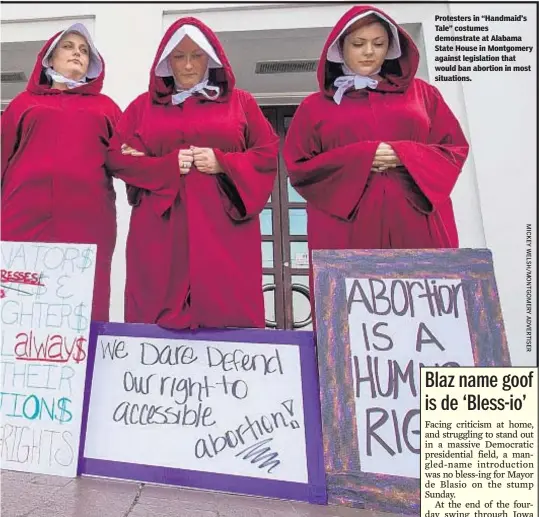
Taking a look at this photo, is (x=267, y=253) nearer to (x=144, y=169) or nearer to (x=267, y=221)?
(x=267, y=221)

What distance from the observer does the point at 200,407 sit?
850 millimetres

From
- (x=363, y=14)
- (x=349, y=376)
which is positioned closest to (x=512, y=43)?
(x=363, y=14)

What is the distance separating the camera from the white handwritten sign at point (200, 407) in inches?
31.6

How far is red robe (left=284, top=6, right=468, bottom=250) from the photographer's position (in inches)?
42.7

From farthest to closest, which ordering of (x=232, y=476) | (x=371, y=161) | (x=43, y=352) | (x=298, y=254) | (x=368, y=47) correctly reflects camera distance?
(x=298, y=254) → (x=368, y=47) → (x=371, y=161) → (x=43, y=352) → (x=232, y=476)

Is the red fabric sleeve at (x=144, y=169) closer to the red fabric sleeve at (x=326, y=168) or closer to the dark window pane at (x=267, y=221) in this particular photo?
the red fabric sleeve at (x=326, y=168)

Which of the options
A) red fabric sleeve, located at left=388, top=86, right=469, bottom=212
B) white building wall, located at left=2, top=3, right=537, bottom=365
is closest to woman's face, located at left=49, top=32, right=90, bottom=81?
white building wall, located at left=2, top=3, right=537, bottom=365

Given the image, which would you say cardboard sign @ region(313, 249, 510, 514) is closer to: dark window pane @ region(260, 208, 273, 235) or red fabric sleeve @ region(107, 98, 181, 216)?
red fabric sleeve @ region(107, 98, 181, 216)

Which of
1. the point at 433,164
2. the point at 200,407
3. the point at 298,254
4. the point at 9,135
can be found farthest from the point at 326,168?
the point at 298,254

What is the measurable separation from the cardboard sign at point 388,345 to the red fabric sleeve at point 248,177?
316 mm

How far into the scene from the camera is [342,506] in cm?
75

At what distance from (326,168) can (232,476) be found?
659 mm

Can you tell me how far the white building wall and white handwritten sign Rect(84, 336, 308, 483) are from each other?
0.69 m

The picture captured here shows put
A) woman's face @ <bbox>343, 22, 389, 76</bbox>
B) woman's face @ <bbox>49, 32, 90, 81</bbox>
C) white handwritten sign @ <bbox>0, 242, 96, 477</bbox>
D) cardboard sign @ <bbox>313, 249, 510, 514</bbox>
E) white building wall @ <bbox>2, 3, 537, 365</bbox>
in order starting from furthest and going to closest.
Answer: white building wall @ <bbox>2, 3, 537, 365</bbox>, woman's face @ <bbox>49, 32, 90, 81</bbox>, woman's face @ <bbox>343, 22, 389, 76</bbox>, white handwritten sign @ <bbox>0, 242, 96, 477</bbox>, cardboard sign @ <bbox>313, 249, 510, 514</bbox>
